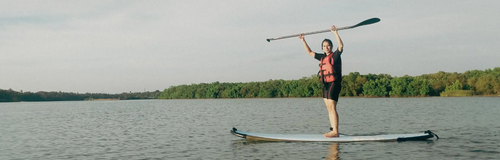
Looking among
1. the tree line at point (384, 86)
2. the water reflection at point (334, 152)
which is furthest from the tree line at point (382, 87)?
the water reflection at point (334, 152)

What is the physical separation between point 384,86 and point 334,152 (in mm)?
→ 99573

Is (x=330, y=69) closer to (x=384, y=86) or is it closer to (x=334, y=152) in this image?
(x=334, y=152)

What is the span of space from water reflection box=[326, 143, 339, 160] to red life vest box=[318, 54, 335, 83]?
1.76 m

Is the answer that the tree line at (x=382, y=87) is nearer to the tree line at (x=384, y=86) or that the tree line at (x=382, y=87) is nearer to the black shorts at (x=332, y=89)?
the tree line at (x=384, y=86)

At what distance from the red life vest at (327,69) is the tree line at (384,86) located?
88.1 metres

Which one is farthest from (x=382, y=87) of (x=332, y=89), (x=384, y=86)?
(x=332, y=89)

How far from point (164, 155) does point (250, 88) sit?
431 feet

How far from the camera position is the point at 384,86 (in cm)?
10594

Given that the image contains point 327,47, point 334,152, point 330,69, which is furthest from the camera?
point 327,47

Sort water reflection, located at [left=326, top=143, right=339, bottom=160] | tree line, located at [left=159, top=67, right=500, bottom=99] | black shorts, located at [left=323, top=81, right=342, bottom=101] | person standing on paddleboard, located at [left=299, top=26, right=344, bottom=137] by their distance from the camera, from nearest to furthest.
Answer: water reflection, located at [left=326, top=143, right=339, bottom=160] → person standing on paddleboard, located at [left=299, top=26, right=344, bottom=137] → black shorts, located at [left=323, top=81, right=342, bottom=101] → tree line, located at [left=159, top=67, right=500, bottom=99]

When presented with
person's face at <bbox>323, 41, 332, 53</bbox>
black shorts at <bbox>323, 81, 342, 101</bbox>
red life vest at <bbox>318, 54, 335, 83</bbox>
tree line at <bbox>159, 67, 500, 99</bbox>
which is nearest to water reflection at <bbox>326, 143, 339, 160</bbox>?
black shorts at <bbox>323, 81, 342, 101</bbox>

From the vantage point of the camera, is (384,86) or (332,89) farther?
(384,86)

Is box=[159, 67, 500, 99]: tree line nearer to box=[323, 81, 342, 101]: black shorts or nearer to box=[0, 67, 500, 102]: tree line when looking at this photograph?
box=[0, 67, 500, 102]: tree line

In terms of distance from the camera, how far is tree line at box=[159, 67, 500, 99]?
91375 mm
